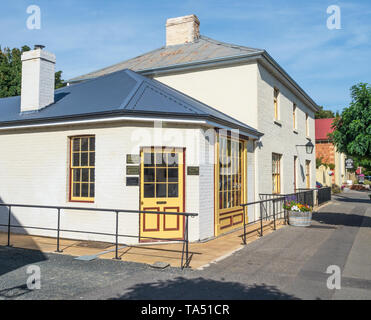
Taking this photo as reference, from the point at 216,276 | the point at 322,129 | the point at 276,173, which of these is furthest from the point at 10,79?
the point at 322,129

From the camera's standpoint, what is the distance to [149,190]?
9195mm

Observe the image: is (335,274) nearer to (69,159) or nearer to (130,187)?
(130,187)

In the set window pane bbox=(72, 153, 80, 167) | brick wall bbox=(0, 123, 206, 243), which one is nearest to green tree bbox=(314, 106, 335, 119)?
brick wall bbox=(0, 123, 206, 243)

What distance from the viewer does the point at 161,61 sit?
50.6 ft

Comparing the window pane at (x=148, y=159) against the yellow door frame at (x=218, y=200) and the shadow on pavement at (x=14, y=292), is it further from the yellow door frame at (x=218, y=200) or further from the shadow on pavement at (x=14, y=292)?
the shadow on pavement at (x=14, y=292)

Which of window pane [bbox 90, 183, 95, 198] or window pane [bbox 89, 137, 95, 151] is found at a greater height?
window pane [bbox 89, 137, 95, 151]

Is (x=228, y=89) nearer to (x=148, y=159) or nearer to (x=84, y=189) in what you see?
(x=148, y=159)

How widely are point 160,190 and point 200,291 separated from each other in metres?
4.28

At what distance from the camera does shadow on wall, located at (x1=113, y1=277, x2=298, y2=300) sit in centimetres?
499

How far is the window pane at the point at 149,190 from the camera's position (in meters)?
9.16

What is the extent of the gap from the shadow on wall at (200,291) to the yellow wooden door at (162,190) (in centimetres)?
333

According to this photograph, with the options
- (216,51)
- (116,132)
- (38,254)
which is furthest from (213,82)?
(38,254)

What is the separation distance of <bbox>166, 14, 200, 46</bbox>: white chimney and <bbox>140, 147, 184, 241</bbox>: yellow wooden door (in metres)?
9.67

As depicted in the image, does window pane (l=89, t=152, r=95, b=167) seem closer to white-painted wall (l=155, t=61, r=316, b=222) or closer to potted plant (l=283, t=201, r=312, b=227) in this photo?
white-painted wall (l=155, t=61, r=316, b=222)
